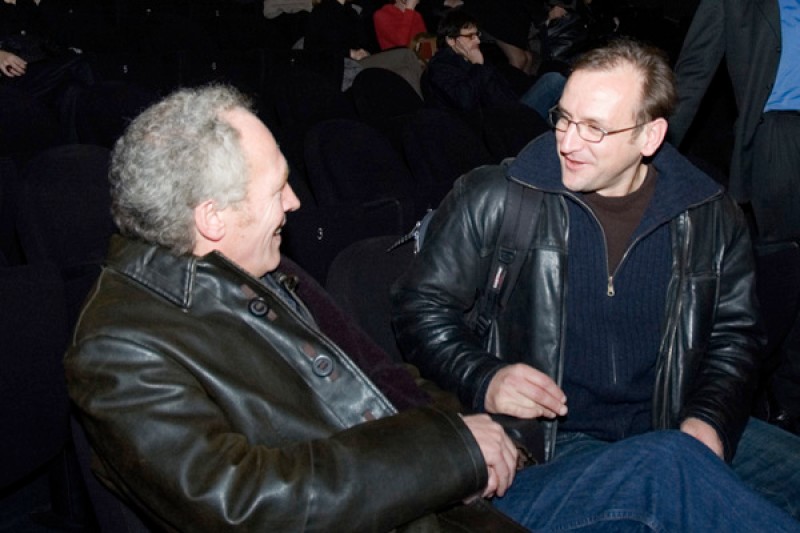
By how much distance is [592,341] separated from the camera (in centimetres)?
196

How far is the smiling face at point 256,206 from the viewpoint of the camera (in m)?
1.45

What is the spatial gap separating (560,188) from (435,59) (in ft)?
10.9

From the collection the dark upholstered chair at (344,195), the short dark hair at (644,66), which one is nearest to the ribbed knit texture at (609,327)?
the short dark hair at (644,66)

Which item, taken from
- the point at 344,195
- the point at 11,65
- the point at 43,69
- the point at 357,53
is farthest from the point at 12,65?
the point at 357,53

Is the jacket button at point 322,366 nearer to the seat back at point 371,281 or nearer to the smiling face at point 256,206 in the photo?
the smiling face at point 256,206

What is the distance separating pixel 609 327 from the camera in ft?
6.43

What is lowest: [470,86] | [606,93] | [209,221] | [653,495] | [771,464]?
[771,464]

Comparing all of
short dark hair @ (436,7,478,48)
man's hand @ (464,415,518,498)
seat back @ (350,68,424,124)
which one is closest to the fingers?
seat back @ (350,68,424,124)

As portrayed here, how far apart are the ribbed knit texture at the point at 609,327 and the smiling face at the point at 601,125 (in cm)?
8

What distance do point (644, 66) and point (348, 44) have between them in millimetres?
4720

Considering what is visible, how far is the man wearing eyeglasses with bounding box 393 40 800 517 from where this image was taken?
192 cm

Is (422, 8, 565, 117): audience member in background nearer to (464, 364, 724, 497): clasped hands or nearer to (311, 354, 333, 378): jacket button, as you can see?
(464, 364, 724, 497): clasped hands

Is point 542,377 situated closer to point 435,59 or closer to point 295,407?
point 295,407

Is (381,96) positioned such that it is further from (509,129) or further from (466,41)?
(466,41)
